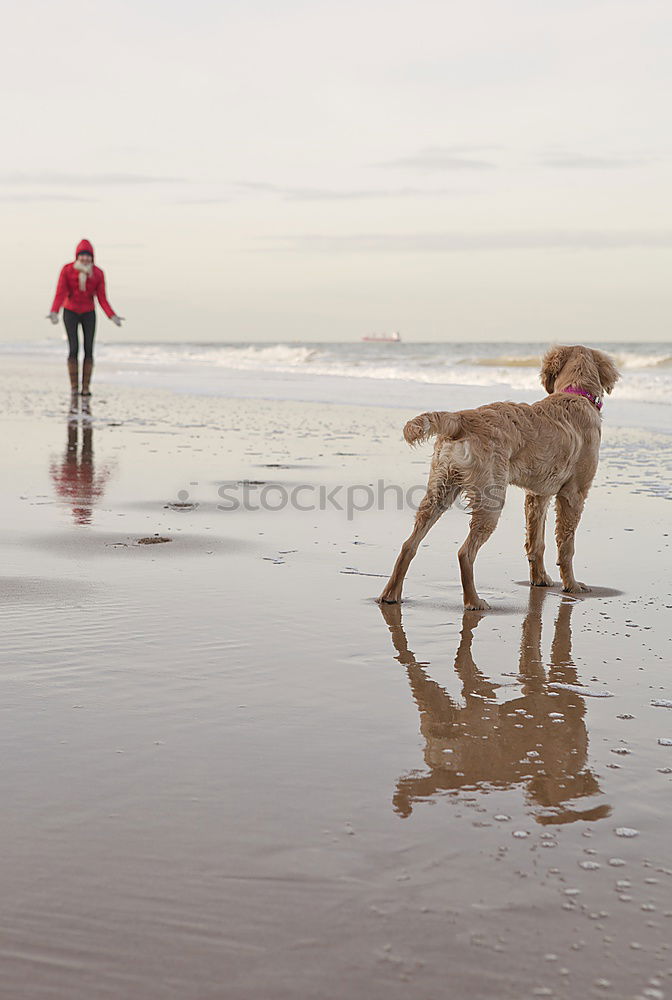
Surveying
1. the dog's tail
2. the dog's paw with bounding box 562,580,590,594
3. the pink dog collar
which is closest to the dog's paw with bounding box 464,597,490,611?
the dog's paw with bounding box 562,580,590,594

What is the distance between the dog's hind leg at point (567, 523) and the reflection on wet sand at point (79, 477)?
3.08 metres

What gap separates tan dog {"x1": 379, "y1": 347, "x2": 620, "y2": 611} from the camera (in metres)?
5.18

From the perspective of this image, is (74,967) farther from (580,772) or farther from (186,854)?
(580,772)

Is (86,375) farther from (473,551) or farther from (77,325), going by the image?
(473,551)

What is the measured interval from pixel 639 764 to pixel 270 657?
1530 millimetres

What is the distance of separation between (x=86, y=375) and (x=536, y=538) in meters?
12.3

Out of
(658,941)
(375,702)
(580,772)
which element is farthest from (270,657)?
(658,941)

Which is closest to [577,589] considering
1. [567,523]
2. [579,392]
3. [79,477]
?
[567,523]

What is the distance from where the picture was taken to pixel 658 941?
2094mm

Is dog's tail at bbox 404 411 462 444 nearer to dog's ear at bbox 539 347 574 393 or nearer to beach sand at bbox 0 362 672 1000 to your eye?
beach sand at bbox 0 362 672 1000

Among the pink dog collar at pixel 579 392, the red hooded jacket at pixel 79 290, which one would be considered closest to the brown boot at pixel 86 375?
the red hooded jacket at pixel 79 290

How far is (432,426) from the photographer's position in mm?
5109

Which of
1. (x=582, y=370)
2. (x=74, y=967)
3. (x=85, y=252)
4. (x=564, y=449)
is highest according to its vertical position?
(x=85, y=252)
